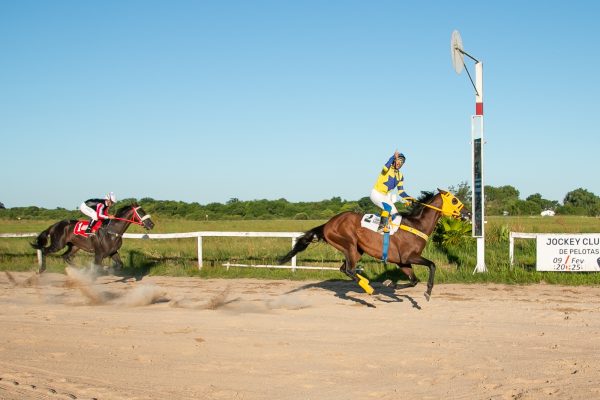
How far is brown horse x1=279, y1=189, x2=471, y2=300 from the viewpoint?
36.2ft

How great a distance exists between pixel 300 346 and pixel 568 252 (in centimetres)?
863

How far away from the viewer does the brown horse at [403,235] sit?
434 inches

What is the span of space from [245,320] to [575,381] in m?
4.55

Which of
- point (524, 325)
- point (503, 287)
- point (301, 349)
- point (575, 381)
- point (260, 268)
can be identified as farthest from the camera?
point (260, 268)

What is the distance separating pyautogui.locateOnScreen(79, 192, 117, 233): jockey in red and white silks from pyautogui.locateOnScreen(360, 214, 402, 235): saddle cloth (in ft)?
22.5

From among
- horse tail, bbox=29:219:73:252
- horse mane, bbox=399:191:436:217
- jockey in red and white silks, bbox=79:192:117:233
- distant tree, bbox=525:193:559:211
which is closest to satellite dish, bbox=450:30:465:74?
horse mane, bbox=399:191:436:217

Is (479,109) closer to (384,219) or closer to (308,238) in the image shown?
(384,219)

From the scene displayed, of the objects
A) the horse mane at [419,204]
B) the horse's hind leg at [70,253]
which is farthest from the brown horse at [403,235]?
the horse's hind leg at [70,253]

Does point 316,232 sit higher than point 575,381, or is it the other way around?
point 316,232

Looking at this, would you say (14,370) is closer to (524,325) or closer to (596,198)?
(524,325)

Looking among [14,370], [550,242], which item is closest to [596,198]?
[550,242]

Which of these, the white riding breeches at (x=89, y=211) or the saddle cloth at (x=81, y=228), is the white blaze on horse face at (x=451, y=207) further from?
the saddle cloth at (x=81, y=228)

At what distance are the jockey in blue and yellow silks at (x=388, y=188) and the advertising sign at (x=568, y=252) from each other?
428cm

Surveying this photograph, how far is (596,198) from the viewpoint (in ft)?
241
